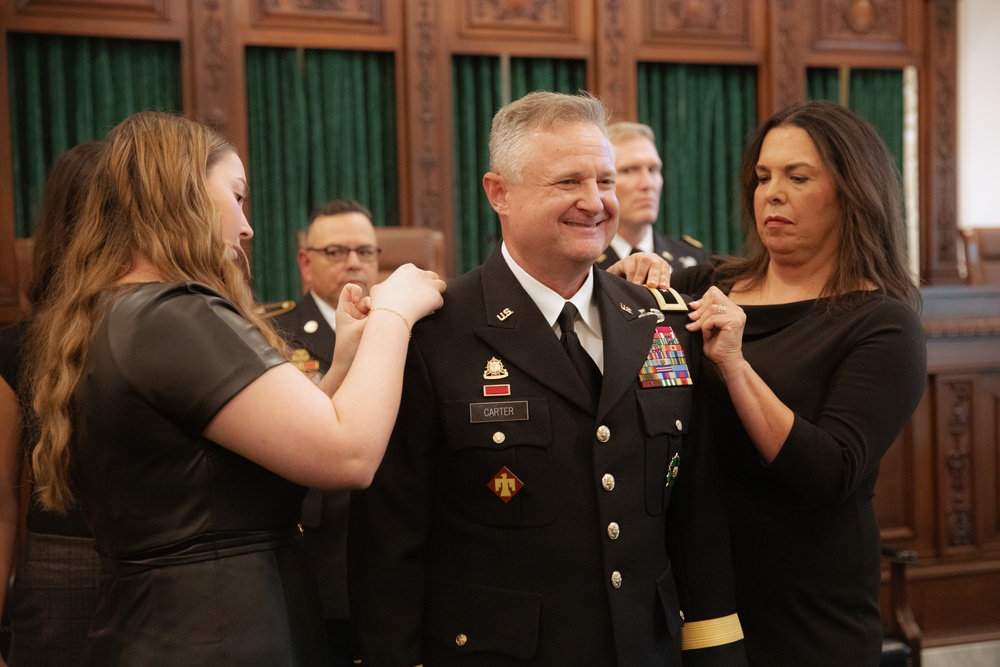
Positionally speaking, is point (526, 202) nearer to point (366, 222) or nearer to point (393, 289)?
point (393, 289)

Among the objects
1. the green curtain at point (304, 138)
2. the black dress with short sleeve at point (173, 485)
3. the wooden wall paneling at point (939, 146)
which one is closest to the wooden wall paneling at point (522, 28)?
the green curtain at point (304, 138)

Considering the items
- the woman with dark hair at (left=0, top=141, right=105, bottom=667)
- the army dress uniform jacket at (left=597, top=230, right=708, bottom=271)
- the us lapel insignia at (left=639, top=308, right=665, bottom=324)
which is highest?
the army dress uniform jacket at (left=597, top=230, right=708, bottom=271)

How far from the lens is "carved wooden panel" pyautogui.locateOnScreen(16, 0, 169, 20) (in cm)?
541

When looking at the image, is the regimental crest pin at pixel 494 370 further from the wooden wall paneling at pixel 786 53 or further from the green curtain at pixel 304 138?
the wooden wall paneling at pixel 786 53

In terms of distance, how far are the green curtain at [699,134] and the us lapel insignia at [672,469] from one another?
4860 millimetres

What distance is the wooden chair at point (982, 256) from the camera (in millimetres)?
5664

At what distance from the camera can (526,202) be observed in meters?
1.84

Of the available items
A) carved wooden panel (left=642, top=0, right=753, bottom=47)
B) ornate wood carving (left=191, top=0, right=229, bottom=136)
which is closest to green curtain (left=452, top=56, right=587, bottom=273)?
carved wooden panel (left=642, top=0, right=753, bottom=47)

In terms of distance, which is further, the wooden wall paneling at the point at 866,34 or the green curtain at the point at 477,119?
the wooden wall paneling at the point at 866,34

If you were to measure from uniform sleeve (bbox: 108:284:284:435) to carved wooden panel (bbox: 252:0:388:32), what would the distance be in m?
4.71

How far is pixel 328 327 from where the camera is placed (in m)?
3.29

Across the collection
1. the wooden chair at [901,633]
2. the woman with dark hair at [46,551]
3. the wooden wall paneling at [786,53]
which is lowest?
the wooden chair at [901,633]

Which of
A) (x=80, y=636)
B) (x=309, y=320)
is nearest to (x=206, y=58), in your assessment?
(x=309, y=320)

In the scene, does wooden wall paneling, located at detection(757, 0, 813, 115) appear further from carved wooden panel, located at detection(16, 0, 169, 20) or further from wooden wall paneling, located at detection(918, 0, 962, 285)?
carved wooden panel, located at detection(16, 0, 169, 20)
